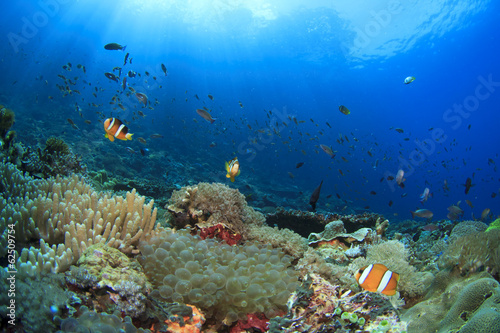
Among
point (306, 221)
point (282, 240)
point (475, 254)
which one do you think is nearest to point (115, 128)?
point (282, 240)

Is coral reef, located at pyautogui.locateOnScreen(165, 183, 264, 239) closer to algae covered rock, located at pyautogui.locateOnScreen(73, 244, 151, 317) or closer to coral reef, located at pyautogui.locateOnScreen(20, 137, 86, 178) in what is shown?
algae covered rock, located at pyautogui.locateOnScreen(73, 244, 151, 317)

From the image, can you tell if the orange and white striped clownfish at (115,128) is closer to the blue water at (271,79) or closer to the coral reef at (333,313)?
the coral reef at (333,313)

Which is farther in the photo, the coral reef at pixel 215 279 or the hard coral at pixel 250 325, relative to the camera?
the hard coral at pixel 250 325

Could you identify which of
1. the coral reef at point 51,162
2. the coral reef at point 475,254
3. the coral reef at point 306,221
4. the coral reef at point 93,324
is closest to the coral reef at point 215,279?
the coral reef at point 93,324

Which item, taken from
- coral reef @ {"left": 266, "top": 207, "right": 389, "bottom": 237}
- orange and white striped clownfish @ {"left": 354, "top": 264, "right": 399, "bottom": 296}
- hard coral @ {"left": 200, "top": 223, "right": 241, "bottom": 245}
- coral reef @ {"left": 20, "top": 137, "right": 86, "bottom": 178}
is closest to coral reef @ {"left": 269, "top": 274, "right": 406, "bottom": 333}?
orange and white striped clownfish @ {"left": 354, "top": 264, "right": 399, "bottom": 296}

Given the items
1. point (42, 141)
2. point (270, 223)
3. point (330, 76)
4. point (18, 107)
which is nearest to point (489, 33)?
point (330, 76)

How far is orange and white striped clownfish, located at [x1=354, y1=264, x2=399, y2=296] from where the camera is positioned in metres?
2.22

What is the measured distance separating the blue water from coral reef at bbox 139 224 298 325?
35.1 ft

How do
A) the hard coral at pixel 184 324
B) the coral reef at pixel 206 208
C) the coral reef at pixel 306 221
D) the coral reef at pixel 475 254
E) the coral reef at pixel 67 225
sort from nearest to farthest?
the hard coral at pixel 184 324 < the coral reef at pixel 67 225 < the coral reef at pixel 475 254 < the coral reef at pixel 206 208 < the coral reef at pixel 306 221

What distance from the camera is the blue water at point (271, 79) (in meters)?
25.6

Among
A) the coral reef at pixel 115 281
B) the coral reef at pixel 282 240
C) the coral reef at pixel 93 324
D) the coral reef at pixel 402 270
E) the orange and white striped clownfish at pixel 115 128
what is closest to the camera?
the coral reef at pixel 93 324

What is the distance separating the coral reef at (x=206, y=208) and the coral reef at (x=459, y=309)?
9.23ft

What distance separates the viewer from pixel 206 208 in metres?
4.41

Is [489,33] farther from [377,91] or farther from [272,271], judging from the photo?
[272,271]
